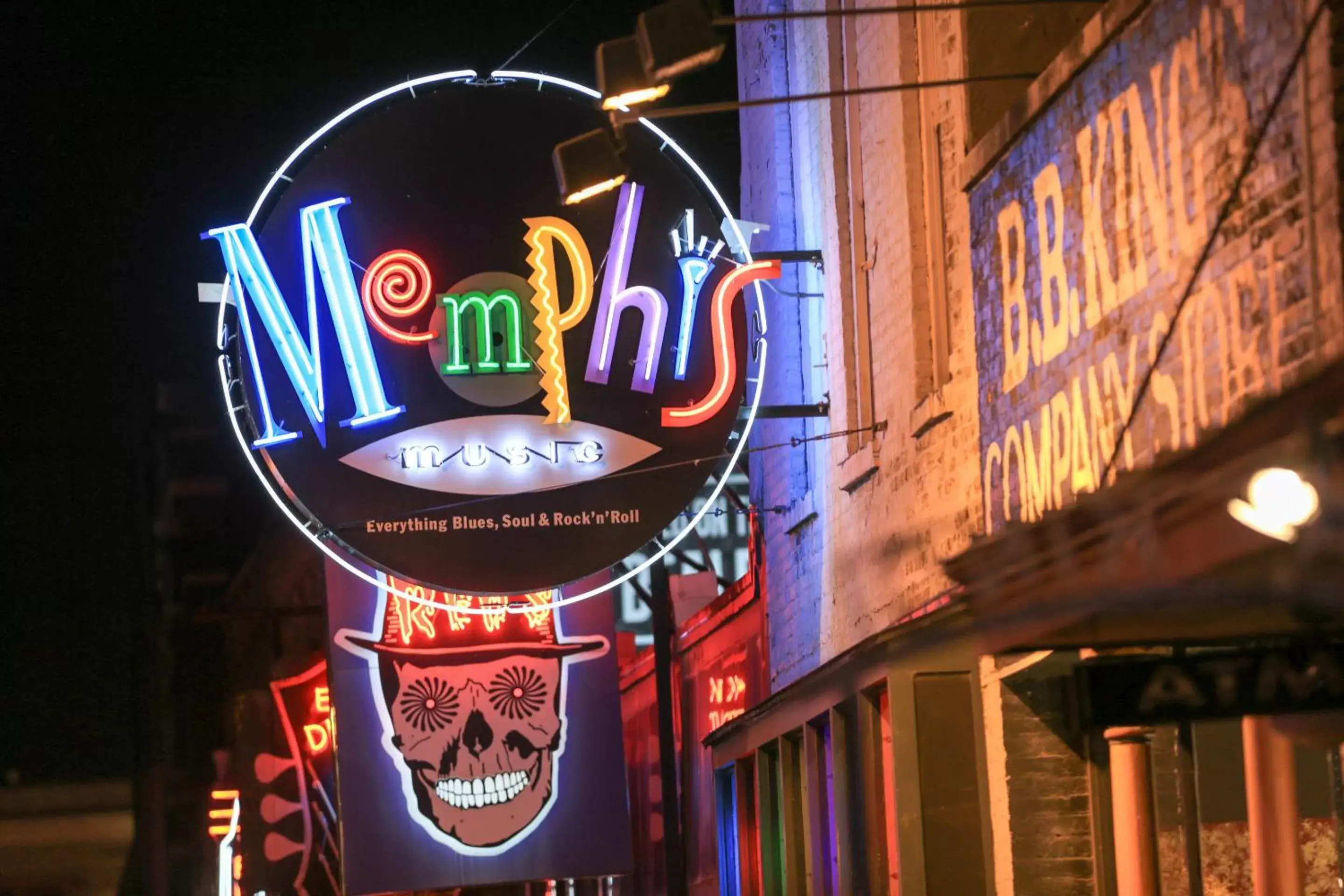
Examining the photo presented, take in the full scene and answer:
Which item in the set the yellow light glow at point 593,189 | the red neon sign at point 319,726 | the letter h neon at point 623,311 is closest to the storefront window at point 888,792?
the letter h neon at point 623,311

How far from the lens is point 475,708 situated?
15570mm

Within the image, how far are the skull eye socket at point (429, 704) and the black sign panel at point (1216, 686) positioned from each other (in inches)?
366

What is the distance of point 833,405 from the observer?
39.7 feet

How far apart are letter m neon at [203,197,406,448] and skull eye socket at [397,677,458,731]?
4.71 metres

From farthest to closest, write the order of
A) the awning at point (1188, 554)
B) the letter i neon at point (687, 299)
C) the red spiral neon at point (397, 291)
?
the letter i neon at point (687, 299) → the red spiral neon at point (397, 291) → the awning at point (1188, 554)

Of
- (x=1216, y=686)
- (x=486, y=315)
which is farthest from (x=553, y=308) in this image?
(x=1216, y=686)

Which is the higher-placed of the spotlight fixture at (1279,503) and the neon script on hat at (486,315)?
the neon script on hat at (486,315)

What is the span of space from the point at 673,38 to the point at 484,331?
14.3 ft

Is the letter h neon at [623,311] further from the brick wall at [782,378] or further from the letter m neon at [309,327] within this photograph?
the brick wall at [782,378]

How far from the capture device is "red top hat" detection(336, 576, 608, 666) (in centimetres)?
1574

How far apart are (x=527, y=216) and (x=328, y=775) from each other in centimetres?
1057

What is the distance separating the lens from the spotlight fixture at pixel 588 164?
855 centimetres

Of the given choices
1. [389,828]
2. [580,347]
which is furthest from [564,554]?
[389,828]

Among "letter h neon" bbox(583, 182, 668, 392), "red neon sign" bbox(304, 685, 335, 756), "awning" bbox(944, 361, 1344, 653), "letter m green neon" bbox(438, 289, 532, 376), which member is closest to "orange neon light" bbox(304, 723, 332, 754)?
"red neon sign" bbox(304, 685, 335, 756)
